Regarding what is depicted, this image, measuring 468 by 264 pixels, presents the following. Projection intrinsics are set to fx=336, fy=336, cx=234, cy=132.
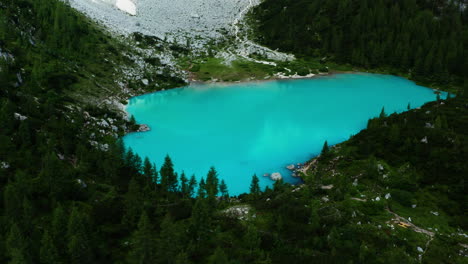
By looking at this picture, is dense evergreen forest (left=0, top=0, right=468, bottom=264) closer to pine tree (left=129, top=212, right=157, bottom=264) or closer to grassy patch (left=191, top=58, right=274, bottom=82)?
pine tree (left=129, top=212, right=157, bottom=264)

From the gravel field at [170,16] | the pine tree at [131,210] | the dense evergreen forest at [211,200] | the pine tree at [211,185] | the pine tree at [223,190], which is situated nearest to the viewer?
the dense evergreen forest at [211,200]

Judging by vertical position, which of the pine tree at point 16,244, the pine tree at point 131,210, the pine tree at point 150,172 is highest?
the pine tree at point 150,172

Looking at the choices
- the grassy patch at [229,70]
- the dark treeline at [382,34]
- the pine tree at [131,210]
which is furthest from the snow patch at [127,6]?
the pine tree at [131,210]

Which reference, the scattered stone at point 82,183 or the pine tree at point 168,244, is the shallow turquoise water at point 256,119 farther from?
the pine tree at point 168,244

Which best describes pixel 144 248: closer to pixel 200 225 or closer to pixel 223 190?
pixel 200 225

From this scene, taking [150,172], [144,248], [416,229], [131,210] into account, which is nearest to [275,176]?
[150,172]

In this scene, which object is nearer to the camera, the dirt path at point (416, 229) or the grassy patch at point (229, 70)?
the dirt path at point (416, 229)

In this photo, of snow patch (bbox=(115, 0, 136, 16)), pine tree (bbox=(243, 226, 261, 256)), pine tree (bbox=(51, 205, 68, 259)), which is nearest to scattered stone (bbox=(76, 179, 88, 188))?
pine tree (bbox=(51, 205, 68, 259))

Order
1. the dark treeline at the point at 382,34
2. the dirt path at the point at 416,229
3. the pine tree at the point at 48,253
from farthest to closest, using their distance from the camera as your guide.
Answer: the dark treeline at the point at 382,34 → the dirt path at the point at 416,229 → the pine tree at the point at 48,253

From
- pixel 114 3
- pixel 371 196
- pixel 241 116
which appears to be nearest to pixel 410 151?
pixel 371 196
